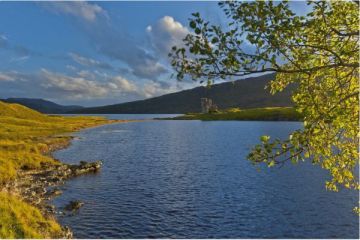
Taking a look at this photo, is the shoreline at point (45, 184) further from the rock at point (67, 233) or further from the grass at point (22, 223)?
the grass at point (22, 223)

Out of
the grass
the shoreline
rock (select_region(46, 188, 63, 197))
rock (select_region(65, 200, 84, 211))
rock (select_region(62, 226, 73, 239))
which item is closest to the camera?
the grass

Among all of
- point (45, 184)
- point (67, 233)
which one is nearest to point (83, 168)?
point (45, 184)

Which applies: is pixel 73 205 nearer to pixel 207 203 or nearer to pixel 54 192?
pixel 54 192

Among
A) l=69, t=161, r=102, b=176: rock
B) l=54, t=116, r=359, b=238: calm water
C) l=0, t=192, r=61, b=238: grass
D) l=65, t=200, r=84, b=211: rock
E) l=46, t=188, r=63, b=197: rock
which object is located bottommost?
l=54, t=116, r=359, b=238: calm water

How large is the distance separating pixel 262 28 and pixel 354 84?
5.45 metres

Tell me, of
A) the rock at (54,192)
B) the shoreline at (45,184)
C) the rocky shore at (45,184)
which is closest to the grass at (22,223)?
the shoreline at (45,184)

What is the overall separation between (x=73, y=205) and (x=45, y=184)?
12869mm

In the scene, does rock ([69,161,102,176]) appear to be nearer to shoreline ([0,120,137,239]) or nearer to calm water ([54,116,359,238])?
shoreline ([0,120,137,239])

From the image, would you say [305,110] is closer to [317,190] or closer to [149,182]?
[317,190]

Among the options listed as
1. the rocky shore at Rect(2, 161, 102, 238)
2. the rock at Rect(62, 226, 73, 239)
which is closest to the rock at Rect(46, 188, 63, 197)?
the rocky shore at Rect(2, 161, 102, 238)

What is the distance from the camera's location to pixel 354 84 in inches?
620

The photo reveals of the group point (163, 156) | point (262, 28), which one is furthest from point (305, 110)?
point (163, 156)

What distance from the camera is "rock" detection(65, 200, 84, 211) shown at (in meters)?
41.5

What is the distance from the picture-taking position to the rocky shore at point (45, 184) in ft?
138
